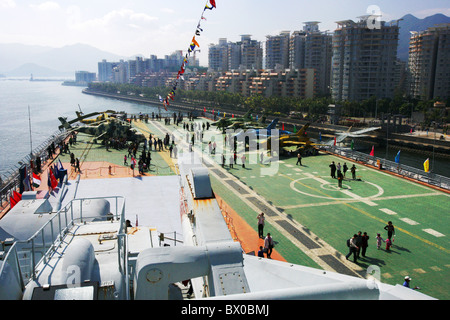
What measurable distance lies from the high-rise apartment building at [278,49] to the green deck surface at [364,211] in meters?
166

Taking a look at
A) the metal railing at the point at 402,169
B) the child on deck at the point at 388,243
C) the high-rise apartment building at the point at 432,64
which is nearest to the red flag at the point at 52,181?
the child on deck at the point at 388,243

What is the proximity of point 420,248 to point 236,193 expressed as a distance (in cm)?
1318

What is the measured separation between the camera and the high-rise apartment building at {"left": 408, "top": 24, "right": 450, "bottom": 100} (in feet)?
401

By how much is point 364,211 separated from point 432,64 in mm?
130170

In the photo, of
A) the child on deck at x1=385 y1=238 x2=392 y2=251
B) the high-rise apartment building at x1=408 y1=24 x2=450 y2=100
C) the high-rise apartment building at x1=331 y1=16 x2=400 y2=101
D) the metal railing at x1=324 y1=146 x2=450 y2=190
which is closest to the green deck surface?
the child on deck at x1=385 y1=238 x2=392 y2=251

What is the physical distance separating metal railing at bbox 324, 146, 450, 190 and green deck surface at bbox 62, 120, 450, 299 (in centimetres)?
105

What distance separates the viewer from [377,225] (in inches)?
867

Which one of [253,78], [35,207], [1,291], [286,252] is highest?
[253,78]

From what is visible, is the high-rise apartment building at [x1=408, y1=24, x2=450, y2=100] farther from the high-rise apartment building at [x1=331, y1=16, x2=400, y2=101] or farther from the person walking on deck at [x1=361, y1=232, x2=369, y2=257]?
the person walking on deck at [x1=361, y1=232, x2=369, y2=257]

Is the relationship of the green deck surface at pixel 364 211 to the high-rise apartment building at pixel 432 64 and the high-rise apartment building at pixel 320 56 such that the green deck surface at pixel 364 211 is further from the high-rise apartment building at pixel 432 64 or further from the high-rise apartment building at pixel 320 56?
the high-rise apartment building at pixel 320 56

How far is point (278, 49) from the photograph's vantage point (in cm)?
19438

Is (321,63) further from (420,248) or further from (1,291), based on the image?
(1,291)

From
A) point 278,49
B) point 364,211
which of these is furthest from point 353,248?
point 278,49
